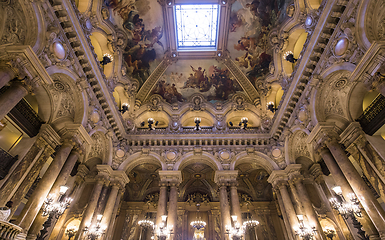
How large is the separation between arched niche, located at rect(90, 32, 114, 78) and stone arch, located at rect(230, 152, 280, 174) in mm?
9411

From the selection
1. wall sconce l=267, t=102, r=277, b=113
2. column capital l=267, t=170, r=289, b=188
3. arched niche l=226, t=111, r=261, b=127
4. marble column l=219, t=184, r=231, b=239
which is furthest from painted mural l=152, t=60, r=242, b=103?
marble column l=219, t=184, r=231, b=239

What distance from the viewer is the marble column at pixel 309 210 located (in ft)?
32.2

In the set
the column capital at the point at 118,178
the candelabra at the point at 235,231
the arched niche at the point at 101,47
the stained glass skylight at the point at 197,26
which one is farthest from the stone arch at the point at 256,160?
the arched niche at the point at 101,47

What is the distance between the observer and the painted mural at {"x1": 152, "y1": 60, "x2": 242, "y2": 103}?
16.9m

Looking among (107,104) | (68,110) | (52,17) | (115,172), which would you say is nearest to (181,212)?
(115,172)

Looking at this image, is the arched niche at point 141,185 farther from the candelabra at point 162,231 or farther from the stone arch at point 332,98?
the stone arch at point 332,98

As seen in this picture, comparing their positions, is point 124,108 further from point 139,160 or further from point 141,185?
point 141,185

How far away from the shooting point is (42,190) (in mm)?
8047

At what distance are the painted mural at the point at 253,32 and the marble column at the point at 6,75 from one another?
43.1 ft

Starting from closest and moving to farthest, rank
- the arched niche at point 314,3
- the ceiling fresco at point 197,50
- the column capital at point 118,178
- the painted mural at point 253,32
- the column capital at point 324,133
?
the column capital at point 324,133
the arched niche at point 314,3
the column capital at point 118,178
the painted mural at point 253,32
the ceiling fresco at point 197,50

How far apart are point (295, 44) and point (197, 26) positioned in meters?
7.17

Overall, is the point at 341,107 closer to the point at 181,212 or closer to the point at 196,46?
the point at 196,46

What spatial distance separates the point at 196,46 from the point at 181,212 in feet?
42.1

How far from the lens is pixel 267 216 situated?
15.4 metres
